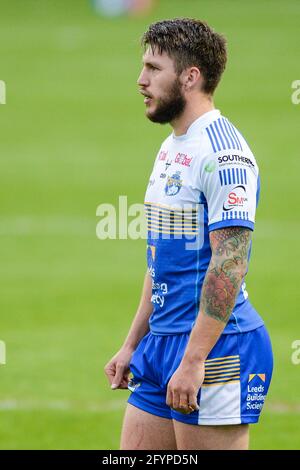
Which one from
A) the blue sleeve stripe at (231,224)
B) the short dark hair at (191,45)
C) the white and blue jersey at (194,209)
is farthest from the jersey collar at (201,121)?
the blue sleeve stripe at (231,224)

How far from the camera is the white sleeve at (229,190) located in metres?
4.38

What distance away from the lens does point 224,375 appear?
14.9 ft

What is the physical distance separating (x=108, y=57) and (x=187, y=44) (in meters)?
24.0

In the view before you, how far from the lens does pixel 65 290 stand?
12.5 meters

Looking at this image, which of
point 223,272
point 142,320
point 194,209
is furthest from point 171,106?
point 142,320

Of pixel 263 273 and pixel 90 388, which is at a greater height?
pixel 263 273

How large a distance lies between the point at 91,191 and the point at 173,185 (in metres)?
12.6

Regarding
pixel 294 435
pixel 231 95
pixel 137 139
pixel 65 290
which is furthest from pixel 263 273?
pixel 231 95

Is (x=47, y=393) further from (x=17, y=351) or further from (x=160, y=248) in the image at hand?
(x=160, y=248)

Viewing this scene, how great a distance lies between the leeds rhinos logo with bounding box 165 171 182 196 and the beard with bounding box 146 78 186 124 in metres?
0.25

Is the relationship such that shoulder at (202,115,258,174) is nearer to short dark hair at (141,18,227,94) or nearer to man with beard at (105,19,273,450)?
man with beard at (105,19,273,450)

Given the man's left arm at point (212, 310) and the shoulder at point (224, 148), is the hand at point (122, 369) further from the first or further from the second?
the shoulder at point (224, 148)

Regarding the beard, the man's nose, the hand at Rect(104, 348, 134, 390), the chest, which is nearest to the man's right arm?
the hand at Rect(104, 348, 134, 390)

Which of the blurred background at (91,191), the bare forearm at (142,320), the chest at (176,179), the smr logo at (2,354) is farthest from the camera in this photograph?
the smr logo at (2,354)
